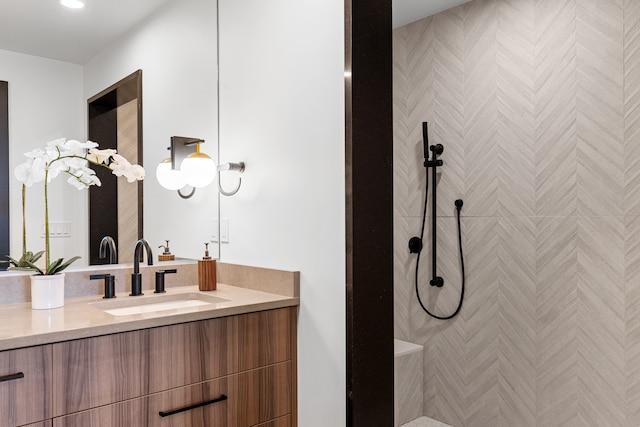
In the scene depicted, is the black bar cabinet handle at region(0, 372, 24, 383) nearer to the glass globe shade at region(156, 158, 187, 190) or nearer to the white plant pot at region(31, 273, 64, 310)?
the white plant pot at region(31, 273, 64, 310)

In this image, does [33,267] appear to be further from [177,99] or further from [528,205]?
[528,205]

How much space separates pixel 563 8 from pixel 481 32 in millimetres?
464

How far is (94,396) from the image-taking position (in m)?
1.30

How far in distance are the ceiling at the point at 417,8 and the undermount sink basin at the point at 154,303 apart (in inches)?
83.1

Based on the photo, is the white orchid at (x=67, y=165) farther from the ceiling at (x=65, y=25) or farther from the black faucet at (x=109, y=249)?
the ceiling at (x=65, y=25)

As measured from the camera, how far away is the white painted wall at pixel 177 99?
79.4 inches

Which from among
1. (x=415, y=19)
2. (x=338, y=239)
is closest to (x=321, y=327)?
(x=338, y=239)

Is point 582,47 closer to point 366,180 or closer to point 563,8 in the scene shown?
point 563,8

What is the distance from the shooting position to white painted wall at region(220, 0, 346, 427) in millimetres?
1623

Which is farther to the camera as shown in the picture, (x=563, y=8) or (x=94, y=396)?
(x=563, y=8)

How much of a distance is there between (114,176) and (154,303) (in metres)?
0.55

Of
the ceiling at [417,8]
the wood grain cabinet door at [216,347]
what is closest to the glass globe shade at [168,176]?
the wood grain cabinet door at [216,347]

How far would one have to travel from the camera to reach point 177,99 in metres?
2.10

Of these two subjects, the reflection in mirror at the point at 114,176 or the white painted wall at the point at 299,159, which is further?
the reflection in mirror at the point at 114,176
